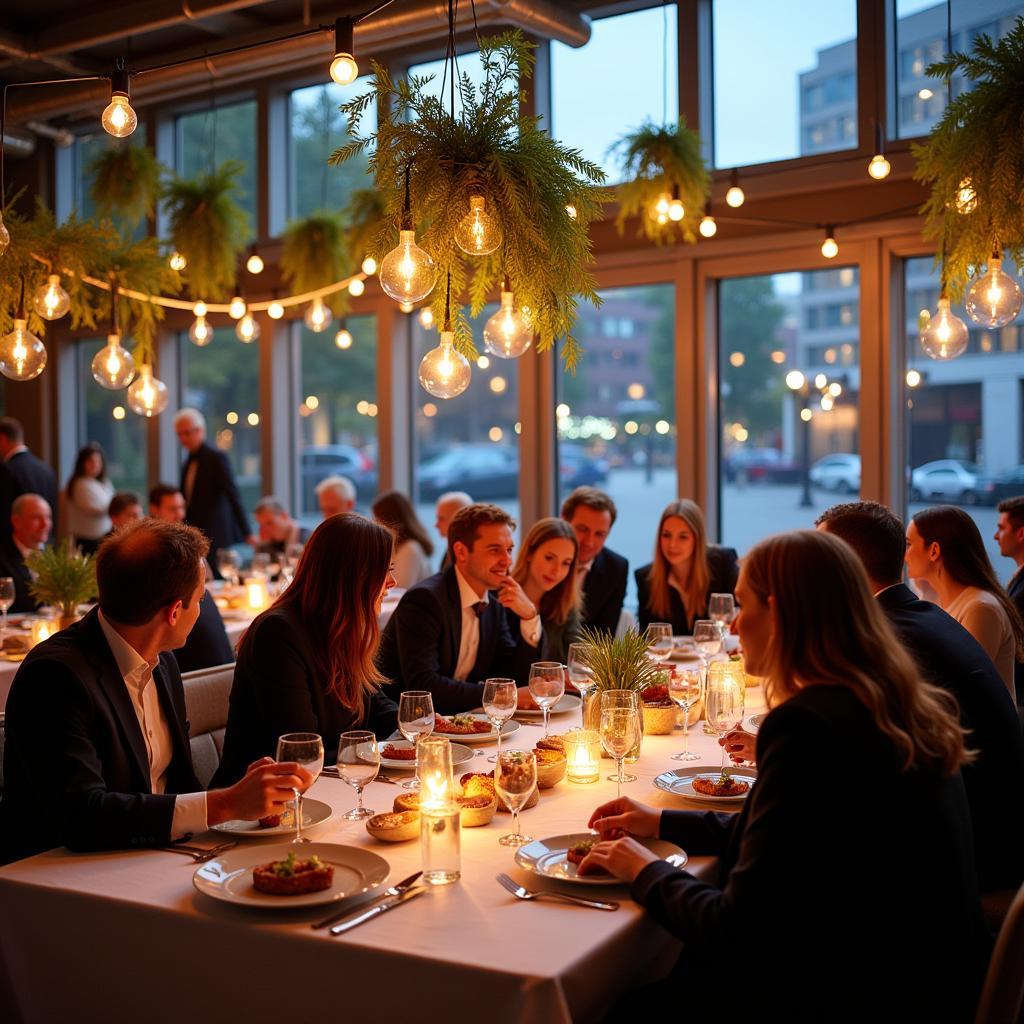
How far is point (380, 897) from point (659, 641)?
2.29m

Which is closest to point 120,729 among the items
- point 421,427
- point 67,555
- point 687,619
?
point 67,555

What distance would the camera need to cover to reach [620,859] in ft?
6.77

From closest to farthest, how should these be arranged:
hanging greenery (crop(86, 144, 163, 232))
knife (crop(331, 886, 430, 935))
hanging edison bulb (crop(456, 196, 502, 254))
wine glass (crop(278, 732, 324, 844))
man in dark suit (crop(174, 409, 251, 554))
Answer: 1. knife (crop(331, 886, 430, 935))
2. wine glass (crop(278, 732, 324, 844))
3. hanging edison bulb (crop(456, 196, 502, 254))
4. hanging greenery (crop(86, 144, 163, 232))
5. man in dark suit (crop(174, 409, 251, 554))

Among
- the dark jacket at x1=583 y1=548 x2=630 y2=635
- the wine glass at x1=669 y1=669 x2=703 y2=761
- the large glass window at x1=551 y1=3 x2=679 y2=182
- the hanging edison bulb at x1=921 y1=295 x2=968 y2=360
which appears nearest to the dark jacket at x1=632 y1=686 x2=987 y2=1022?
the wine glass at x1=669 y1=669 x2=703 y2=761

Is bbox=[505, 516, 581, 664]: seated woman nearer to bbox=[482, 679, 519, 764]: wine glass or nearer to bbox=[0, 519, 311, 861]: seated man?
bbox=[482, 679, 519, 764]: wine glass

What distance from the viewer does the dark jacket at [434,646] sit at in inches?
147

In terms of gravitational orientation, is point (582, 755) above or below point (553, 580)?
below

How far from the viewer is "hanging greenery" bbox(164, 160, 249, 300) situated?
7.59 meters

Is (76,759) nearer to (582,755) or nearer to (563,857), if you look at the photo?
(563,857)

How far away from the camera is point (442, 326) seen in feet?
12.5

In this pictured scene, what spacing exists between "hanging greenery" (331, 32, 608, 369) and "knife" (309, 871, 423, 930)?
1909mm

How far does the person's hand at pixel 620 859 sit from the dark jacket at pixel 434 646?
1648mm

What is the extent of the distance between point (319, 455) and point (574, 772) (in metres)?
6.68

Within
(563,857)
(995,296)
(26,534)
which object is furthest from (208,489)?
(563,857)
